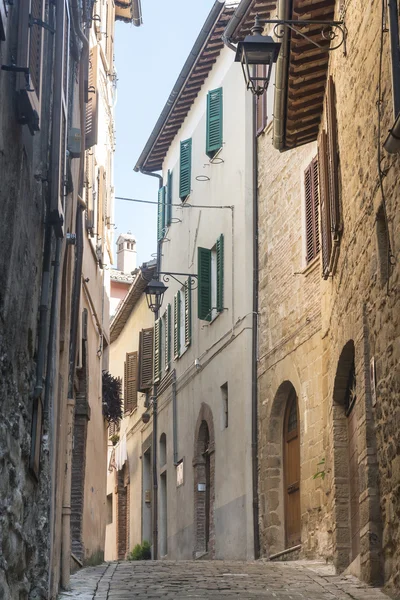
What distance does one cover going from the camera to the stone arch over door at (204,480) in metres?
19.7

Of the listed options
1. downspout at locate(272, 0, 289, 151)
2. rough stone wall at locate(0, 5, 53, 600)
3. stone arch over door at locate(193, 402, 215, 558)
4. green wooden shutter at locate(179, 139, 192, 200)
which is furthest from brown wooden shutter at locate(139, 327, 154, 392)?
rough stone wall at locate(0, 5, 53, 600)

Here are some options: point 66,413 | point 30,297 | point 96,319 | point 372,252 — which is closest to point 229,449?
point 96,319

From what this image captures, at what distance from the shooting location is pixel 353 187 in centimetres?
1068

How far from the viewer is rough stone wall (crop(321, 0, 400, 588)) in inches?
340

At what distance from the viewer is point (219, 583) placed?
34.0 ft

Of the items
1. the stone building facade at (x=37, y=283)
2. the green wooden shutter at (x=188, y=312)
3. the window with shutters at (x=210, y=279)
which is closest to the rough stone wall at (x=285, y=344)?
the window with shutters at (x=210, y=279)

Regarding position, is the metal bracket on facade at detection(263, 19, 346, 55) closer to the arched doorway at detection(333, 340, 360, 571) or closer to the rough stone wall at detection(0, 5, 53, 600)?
the arched doorway at detection(333, 340, 360, 571)

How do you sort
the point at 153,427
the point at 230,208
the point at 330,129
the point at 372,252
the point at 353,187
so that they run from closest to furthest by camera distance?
1. the point at 372,252
2. the point at 353,187
3. the point at 330,129
4. the point at 230,208
5. the point at 153,427

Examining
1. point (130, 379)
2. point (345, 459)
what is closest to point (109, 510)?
point (130, 379)

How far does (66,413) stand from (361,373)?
2.90 meters

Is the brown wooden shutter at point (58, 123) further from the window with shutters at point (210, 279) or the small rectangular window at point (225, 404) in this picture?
the window with shutters at point (210, 279)

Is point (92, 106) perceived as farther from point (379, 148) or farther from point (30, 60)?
point (30, 60)

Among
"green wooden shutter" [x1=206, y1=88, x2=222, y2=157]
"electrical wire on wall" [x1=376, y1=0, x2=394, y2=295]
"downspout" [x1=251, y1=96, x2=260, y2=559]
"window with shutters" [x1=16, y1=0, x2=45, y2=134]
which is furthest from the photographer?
"green wooden shutter" [x1=206, y1=88, x2=222, y2=157]

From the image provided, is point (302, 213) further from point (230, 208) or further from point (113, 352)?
point (113, 352)
